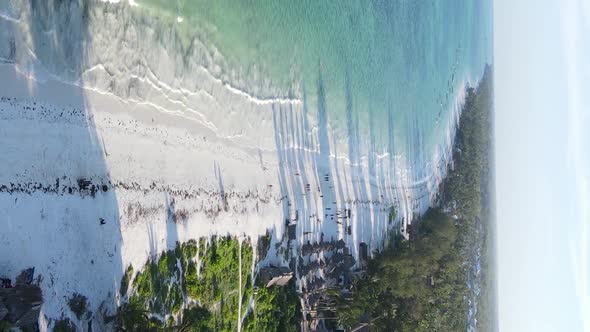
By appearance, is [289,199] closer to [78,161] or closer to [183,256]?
[183,256]

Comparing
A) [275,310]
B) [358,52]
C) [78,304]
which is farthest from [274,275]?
[358,52]

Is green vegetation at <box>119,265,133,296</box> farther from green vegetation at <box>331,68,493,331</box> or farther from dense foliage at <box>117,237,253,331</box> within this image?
green vegetation at <box>331,68,493,331</box>

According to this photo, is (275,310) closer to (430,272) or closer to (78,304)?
(78,304)

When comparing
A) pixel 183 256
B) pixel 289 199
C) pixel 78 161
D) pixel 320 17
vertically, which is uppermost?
pixel 320 17

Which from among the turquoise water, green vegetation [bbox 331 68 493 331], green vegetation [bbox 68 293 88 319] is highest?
the turquoise water

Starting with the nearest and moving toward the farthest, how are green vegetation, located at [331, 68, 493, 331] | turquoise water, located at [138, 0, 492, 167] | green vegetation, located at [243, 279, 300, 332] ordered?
green vegetation, located at [243, 279, 300, 332]
turquoise water, located at [138, 0, 492, 167]
green vegetation, located at [331, 68, 493, 331]

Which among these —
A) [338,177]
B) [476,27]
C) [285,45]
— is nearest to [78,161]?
[285,45]

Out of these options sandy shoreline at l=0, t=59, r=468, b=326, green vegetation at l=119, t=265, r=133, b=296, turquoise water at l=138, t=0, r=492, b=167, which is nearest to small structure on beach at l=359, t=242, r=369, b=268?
turquoise water at l=138, t=0, r=492, b=167
